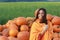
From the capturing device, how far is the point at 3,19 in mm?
A: 8492

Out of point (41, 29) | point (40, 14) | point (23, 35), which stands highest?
point (40, 14)

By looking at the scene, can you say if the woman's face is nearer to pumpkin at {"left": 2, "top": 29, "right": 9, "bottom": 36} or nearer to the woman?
the woman

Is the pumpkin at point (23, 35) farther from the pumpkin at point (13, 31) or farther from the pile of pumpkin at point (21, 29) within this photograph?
the pumpkin at point (13, 31)

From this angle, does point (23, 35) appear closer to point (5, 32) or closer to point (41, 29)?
point (5, 32)

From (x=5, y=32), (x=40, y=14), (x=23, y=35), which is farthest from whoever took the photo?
(x=5, y=32)

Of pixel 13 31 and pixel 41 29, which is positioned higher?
pixel 41 29

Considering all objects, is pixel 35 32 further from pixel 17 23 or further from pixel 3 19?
pixel 3 19

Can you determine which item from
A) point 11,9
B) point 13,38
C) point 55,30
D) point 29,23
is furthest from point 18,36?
point 11,9

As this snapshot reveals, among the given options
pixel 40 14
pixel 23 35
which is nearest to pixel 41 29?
pixel 40 14

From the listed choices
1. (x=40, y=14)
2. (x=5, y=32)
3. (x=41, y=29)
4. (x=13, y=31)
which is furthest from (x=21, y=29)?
(x=40, y=14)

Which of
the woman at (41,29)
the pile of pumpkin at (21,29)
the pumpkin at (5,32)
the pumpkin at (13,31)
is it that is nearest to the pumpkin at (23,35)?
the pile of pumpkin at (21,29)

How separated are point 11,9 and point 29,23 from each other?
5.54m

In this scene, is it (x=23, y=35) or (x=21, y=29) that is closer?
(x=23, y=35)

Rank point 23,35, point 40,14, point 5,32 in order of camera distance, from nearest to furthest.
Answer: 1. point 40,14
2. point 23,35
3. point 5,32
